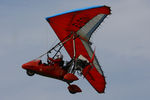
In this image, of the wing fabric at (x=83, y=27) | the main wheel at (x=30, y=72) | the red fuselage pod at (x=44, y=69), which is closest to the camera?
the red fuselage pod at (x=44, y=69)

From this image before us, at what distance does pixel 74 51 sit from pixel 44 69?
2.95 m

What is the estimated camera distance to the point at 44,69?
36.0 meters

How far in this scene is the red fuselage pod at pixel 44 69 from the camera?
3597 centimetres

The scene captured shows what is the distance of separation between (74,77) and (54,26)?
7.38 meters

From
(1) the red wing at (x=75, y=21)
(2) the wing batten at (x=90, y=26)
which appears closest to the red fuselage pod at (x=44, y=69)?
(1) the red wing at (x=75, y=21)

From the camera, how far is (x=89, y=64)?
3691cm

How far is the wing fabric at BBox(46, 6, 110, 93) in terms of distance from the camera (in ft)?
122

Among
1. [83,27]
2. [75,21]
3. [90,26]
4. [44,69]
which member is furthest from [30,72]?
[90,26]

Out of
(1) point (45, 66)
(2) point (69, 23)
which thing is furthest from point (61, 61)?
(2) point (69, 23)

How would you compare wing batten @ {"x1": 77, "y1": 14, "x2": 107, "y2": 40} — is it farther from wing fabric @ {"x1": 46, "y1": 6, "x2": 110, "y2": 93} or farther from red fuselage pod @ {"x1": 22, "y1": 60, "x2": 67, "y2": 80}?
red fuselage pod @ {"x1": 22, "y1": 60, "x2": 67, "y2": 80}

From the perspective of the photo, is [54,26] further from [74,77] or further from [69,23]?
[74,77]

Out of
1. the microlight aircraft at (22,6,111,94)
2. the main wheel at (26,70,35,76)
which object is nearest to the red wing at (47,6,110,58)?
the microlight aircraft at (22,6,111,94)

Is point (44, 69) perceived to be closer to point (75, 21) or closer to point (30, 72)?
point (30, 72)

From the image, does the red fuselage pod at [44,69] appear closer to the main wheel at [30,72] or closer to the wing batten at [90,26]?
the main wheel at [30,72]
